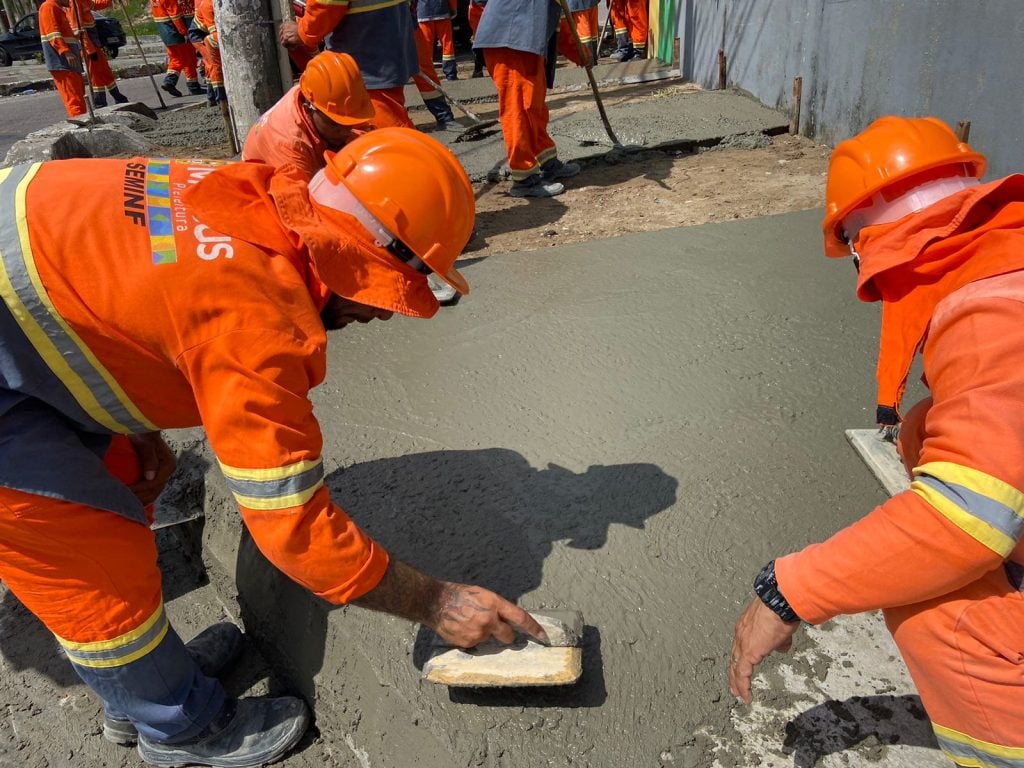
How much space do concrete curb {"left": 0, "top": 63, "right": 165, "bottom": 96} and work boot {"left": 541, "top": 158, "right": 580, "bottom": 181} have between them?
1192 cm

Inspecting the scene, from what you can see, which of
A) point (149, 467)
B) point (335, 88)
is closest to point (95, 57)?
point (335, 88)

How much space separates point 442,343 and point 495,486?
3.09 ft

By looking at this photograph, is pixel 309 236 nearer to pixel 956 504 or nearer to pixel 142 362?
pixel 142 362

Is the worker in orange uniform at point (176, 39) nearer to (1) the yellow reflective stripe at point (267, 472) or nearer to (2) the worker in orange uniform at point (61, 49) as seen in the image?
(2) the worker in orange uniform at point (61, 49)

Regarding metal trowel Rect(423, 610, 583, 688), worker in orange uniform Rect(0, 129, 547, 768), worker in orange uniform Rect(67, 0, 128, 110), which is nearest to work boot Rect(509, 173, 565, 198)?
worker in orange uniform Rect(0, 129, 547, 768)

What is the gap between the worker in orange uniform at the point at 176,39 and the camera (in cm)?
1083

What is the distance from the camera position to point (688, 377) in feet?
8.34

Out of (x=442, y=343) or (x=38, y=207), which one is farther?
(x=442, y=343)

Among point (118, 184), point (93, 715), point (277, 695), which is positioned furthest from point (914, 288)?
point (93, 715)

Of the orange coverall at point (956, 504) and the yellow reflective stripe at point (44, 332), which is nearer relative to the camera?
the orange coverall at point (956, 504)

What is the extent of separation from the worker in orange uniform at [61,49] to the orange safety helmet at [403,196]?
9115 millimetres

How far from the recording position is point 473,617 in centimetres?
152

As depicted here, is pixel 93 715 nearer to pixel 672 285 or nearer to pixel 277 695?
pixel 277 695

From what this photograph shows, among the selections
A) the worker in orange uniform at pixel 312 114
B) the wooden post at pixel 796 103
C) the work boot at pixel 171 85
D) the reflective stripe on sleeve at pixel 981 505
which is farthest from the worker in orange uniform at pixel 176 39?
the reflective stripe on sleeve at pixel 981 505
